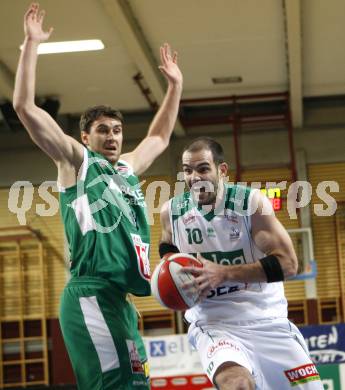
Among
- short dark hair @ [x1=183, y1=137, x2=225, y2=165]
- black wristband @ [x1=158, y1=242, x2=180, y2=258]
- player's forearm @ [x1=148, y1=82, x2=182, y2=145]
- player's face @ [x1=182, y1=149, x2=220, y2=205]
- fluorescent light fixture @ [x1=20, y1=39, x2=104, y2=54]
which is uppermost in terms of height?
fluorescent light fixture @ [x1=20, y1=39, x2=104, y2=54]

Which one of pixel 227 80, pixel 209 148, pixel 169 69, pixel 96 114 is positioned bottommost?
pixel 209 148

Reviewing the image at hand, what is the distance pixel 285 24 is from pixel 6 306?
306 inches

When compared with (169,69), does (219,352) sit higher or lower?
lower

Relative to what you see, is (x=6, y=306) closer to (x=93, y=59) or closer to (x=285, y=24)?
(x=93, y=59)

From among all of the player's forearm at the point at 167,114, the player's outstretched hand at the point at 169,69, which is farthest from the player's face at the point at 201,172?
the player's outstretched hand at the point at 169,69

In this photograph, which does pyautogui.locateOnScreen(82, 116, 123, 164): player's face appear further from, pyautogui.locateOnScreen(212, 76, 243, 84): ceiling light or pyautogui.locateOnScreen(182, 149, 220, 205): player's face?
pyautogui.locateOnScreen(212, 76, 243, 84): ceiling light

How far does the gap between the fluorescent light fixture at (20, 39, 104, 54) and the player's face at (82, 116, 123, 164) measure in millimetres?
6816

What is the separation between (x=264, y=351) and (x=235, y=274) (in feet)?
1.73

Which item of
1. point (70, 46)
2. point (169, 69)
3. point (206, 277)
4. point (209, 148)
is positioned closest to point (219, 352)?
point (206, 277)

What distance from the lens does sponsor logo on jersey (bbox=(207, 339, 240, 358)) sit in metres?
4.51

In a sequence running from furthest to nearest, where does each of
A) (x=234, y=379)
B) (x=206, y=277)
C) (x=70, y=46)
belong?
(x=70, y=46) → (x=206, y=277) → (x=234, y=379)

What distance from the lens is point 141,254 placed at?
4426 millimetres

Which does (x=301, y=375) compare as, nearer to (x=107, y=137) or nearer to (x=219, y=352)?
(x=219, y=352)

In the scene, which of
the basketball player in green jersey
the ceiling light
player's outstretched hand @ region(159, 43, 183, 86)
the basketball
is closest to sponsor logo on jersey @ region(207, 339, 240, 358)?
the basketball
